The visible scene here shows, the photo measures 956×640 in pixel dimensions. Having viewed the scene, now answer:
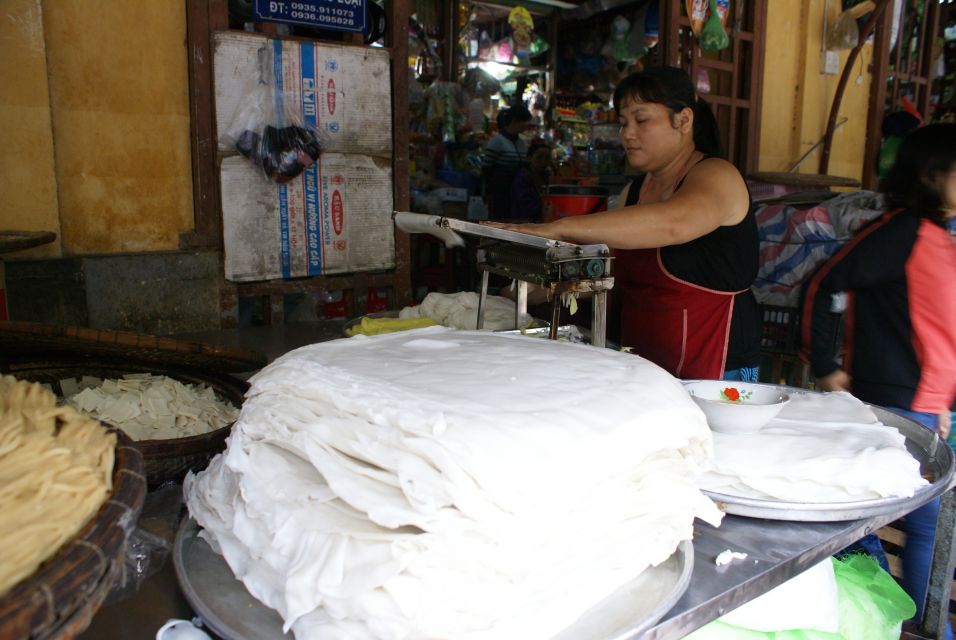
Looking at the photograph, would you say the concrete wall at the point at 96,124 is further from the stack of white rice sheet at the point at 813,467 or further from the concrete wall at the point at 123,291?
the stack of white rice sheet at the point at 813,467

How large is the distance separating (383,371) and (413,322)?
1229 mm

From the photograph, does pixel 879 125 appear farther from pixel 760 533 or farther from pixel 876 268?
pixel 760 533

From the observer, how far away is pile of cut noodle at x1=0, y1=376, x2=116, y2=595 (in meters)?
0.58

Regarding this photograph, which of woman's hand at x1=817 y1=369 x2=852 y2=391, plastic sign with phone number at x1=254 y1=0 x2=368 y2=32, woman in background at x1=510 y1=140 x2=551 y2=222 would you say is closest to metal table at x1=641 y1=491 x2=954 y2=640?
woman's hand at x1=817 y1=369 x2=852 y2=391

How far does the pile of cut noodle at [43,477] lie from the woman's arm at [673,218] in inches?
45.0

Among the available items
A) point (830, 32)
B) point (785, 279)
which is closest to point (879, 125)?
point (830, 32)

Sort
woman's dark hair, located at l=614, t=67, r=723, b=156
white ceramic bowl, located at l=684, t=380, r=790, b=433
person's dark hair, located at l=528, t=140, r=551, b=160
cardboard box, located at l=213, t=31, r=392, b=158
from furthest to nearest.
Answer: person's dark hair, located at l=528, t=140, r=551, b=160 < cardboard box, located at l=213, t=31, r=392, b=158 < woman's dark hair, located at l=614, t=67, r=723, b=156 < white ceramic bowl, located at l=684, t=380, r=790, b=433

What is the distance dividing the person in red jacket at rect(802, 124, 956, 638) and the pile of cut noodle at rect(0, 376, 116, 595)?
1926 mm

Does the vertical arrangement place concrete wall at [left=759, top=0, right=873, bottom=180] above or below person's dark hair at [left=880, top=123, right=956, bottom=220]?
above

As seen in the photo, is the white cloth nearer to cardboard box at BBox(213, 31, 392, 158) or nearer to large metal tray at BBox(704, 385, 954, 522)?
large metal tray at BBox(704, 385, 954, 522)

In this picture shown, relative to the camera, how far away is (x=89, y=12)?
9.25 ft

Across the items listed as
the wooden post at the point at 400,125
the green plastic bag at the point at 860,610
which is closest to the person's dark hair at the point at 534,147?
the wooden post at the point at 400,125

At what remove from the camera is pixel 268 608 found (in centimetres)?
86

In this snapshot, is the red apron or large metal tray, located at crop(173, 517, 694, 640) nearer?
large metal tray, located at crop(173, 517, 694, 640)
